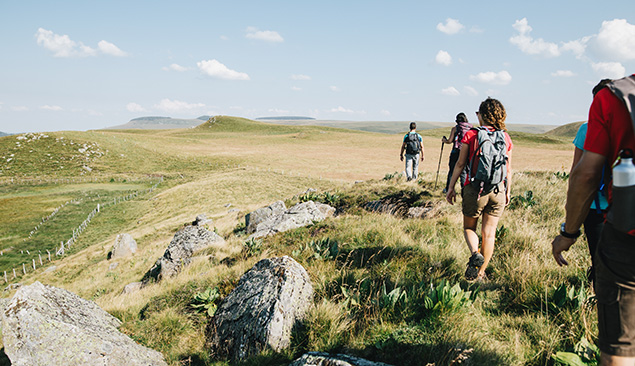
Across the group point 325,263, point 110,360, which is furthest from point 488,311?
point 110,360

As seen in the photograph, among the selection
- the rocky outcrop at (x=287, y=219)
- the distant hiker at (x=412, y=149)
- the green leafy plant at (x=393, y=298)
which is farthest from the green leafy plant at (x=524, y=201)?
the green leafy plant at (x=393, y=298)

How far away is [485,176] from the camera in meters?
Result: 4.48

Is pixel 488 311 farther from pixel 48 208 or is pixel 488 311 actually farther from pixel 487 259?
pixel 48 208

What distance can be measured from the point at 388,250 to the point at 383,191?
7.82 meters

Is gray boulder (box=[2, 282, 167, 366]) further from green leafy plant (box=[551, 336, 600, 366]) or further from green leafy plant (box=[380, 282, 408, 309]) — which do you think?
green leafy plant (box=[551, 336, 600, 366])

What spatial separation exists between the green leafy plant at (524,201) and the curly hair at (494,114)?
14.4ft

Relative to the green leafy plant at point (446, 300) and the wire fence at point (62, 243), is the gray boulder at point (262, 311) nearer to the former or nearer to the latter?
the green leafy plant at point (446, 300)

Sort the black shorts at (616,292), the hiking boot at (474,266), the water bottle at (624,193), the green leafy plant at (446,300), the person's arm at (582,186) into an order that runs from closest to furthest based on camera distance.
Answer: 1. the water bottle at (624,193)
2. the black shorts at (616,292)
3. the person's arm at (582,186)
4. the green leafy plant at (446,300)
5. the hiking boot at (474,266)

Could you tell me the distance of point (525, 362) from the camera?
3031mm

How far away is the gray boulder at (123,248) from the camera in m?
17.9

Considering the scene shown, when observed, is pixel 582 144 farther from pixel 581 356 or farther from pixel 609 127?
pixel 581 356

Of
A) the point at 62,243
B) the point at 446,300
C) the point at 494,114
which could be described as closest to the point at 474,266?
the point at 446,300

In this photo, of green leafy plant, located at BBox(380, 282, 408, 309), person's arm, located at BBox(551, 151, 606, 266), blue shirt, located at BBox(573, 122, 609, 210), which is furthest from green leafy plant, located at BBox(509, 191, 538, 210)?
person's arm, located at BBox(551, 151, 606, 266)

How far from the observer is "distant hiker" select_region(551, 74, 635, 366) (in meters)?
1.76
